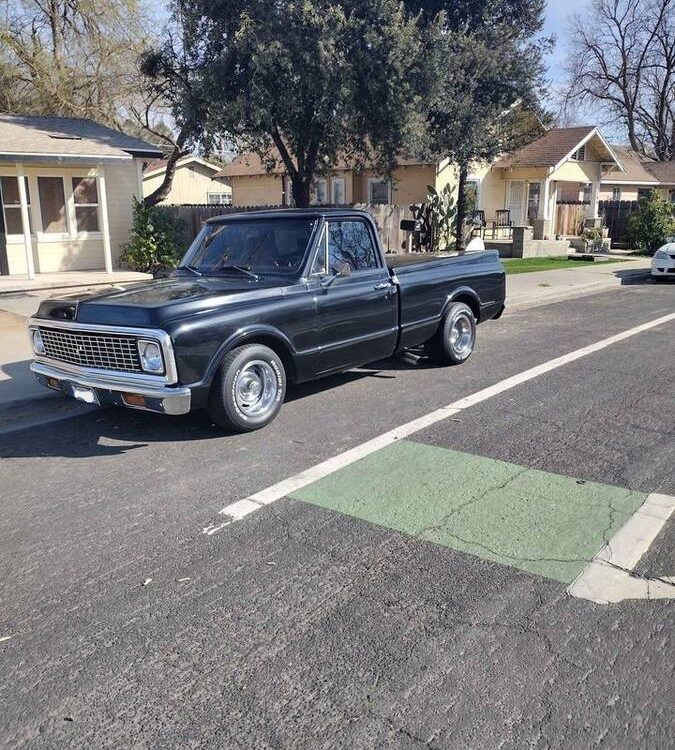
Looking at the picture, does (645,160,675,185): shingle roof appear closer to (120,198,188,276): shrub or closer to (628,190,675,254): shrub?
(628,190,675,254): shrub

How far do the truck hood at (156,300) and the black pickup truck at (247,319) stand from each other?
0.03 ft

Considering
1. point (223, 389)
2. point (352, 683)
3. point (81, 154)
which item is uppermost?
point (81, 154)

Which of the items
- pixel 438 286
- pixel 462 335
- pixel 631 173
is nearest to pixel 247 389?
pixel 438 286

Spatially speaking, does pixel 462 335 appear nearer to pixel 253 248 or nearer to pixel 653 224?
pixel 253 248

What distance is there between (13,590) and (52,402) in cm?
365

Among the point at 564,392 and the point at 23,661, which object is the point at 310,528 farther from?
the point at 564,392

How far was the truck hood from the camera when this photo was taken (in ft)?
17.7

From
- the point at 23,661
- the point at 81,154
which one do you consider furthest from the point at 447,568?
the point at 81,154

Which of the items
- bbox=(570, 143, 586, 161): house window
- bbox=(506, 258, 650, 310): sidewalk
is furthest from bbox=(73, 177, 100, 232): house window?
bbox=(570, 143, 586, 161): house window

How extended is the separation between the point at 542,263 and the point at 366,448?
18935mm

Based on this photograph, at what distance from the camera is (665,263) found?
18781 mm

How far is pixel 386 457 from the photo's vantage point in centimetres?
539

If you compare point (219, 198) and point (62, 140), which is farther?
point (219, 198)

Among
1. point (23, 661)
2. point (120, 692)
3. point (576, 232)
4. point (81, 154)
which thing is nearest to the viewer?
point (120, 692)
